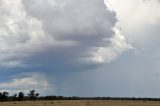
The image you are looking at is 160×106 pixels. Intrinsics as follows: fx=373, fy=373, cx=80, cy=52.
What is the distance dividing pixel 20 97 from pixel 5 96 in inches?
313

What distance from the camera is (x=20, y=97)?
7771 inches

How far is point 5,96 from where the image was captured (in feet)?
638
